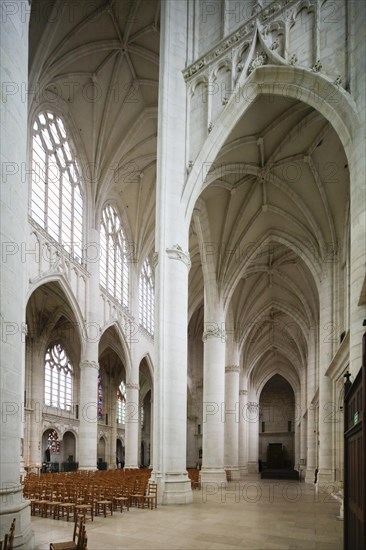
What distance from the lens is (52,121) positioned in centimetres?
2638

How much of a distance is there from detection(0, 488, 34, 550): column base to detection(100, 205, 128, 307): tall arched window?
2259cm

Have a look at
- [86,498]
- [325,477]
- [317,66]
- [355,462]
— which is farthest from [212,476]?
[355,462]

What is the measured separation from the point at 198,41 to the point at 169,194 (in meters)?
6.91

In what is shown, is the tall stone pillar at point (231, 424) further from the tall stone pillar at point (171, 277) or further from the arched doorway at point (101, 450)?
the tall stone pillar at point (171, 277)

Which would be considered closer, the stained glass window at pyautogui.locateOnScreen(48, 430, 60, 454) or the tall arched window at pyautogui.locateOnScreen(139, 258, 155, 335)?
the stained glass window at pyautogui.locateOnScreen(48, 430, 60, 454)

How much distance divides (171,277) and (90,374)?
1295 centimetres

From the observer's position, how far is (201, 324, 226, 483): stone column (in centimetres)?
2473

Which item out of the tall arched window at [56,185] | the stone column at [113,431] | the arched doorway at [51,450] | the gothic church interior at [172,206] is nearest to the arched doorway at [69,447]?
the gothic church interior at [172,206]

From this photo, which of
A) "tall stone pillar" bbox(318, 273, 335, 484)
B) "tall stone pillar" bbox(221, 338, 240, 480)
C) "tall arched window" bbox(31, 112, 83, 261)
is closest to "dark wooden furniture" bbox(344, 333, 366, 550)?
"tall stone pillar" bbox(318, 273, 335, 484)

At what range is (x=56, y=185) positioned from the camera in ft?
85.1

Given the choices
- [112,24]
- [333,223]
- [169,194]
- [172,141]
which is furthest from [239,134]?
[112,24]

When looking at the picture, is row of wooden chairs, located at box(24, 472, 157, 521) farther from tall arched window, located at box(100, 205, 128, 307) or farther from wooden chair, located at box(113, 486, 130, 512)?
tall arched window, located at box(100, 205, 128, 307)

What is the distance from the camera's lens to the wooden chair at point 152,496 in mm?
14516

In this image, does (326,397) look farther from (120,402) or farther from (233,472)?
(120,402)
